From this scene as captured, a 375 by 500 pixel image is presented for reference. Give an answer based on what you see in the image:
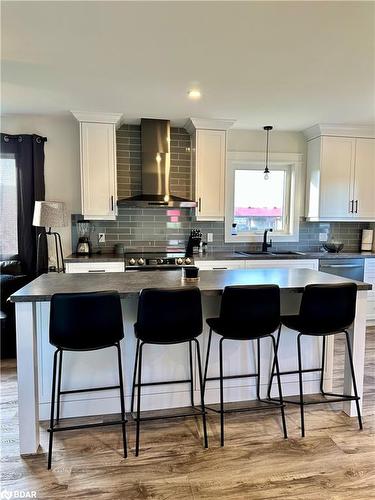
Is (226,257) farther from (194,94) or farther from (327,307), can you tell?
(327,307)

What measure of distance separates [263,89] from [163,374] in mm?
2611

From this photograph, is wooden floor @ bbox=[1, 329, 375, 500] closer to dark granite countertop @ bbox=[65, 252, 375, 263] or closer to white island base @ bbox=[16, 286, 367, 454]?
white island base @ bbox=[16, 286, 367, 454]

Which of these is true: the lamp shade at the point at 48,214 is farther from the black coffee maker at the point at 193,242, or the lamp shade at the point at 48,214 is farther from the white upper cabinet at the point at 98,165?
the black coffee maker at the point at 193,242

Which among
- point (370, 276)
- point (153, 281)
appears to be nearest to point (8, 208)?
point (153, 281)

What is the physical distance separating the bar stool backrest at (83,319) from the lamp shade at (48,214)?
6.56 feet

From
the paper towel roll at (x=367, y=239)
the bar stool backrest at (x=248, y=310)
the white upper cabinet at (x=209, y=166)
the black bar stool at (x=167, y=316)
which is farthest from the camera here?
the paper towel roll at (x=367, y=239)

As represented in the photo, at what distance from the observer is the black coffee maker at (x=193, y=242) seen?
446 cm

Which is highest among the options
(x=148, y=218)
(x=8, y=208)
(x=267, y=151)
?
(x=267, y=151)

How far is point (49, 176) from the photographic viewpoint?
422 cm

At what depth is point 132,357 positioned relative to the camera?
242 cm

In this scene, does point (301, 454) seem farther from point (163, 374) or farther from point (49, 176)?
point (49, 176)

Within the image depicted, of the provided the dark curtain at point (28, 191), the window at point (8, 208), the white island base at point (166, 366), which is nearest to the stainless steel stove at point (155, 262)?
the dark curtain at point (28, 191)

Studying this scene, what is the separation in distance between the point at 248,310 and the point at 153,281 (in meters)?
0.71

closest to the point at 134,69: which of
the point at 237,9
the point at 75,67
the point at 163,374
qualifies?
the point at 75,67
